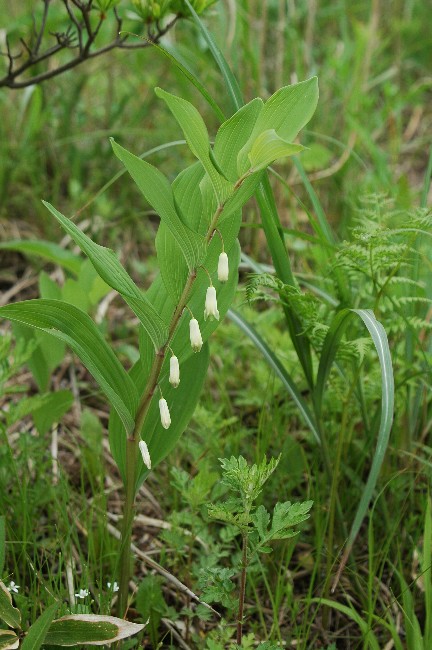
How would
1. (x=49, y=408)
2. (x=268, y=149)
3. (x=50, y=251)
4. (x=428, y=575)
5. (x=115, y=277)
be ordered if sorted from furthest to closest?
1. (x=50, y=251)
2. (x=49, y=408)
3. (x=428, y=575)
4. (x=115, y=277)
5. (x=268, y=149)

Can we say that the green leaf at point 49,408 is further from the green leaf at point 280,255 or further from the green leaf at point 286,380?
the green leaf at point 280,255

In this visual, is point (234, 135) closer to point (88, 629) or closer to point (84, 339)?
point (84, 339)

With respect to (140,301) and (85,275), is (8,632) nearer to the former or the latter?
(140,301)

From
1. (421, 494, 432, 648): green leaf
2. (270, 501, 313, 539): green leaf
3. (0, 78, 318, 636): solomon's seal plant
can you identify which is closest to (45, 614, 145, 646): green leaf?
(0, 78, 318, 636): solomon's seal plant

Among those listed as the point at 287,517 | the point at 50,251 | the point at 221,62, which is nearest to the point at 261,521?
the point at 287,517

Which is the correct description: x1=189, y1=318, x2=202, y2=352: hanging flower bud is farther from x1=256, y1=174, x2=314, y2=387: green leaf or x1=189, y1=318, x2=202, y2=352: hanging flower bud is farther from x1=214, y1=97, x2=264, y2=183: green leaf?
x1=256, y1=174, x2=314, y2=387: green leaf
